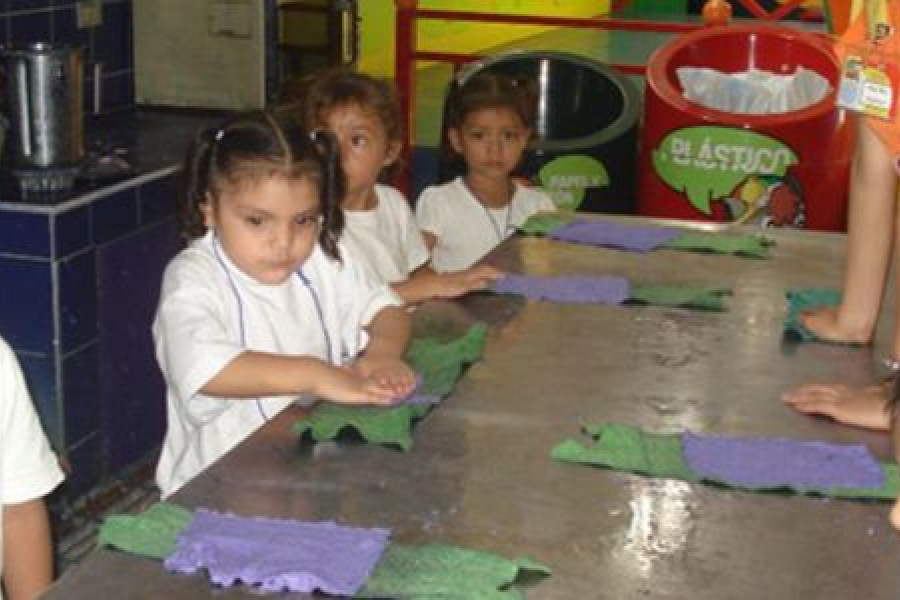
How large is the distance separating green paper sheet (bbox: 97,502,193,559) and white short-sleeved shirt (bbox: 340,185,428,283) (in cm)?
122

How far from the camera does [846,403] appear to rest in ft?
5.66

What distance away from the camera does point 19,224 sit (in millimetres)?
2955

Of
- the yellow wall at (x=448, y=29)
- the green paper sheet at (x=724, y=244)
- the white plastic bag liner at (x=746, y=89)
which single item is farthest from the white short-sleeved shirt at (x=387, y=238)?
the yellow wall at (x=448, y=29)

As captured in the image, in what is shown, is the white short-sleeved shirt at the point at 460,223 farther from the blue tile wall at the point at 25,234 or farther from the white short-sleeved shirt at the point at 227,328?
the white short-sleeved shirt at the point at 227,328

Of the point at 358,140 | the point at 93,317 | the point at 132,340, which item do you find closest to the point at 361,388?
the point at 358,140

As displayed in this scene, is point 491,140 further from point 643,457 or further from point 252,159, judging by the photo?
point 643,457

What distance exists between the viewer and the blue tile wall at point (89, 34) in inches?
139

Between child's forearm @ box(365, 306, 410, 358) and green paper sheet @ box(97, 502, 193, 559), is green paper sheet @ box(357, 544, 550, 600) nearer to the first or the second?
green paper sheet @ box(97, 502, 193, 559)

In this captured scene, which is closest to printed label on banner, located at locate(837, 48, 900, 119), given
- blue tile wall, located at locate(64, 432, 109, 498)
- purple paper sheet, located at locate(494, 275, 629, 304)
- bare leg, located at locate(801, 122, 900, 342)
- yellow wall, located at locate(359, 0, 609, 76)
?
bare leg, located at locate(801, 122, 900, 342)

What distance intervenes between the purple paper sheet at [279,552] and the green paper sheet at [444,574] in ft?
0.05

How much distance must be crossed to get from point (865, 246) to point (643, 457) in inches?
28.9

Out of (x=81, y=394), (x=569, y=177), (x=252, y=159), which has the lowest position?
(x=81, y=394)

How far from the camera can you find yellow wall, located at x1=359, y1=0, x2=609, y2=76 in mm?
8648

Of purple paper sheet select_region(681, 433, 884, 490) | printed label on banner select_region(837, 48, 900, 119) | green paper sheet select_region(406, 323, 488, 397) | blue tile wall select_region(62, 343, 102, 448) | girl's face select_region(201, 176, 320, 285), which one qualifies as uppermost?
printed label on banner select_region(837, 48, 900, 119)
